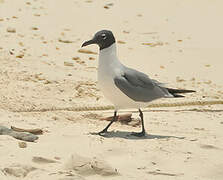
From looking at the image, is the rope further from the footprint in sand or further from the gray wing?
the footprint in sand

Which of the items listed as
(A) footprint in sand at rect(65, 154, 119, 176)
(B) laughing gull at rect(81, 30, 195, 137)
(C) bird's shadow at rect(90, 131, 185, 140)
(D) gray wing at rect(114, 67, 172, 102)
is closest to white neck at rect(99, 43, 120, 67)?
(B) laughing gull at rect(81, 30, 195, 137)

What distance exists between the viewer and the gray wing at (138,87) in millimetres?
4941

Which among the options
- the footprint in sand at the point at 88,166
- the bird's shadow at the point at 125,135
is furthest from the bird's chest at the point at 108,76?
the footprint in sand at the point at 88,166

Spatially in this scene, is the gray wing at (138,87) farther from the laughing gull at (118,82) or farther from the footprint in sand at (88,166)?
the footprint in sand at (88,166)

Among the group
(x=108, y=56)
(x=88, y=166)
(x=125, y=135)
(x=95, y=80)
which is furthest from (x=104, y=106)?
(x=88, y=166)

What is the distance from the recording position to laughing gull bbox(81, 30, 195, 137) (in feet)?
16.2

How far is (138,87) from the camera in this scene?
5.06 metres

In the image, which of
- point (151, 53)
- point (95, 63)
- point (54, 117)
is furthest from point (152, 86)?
point (151, 53)

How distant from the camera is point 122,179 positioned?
12.9 ft

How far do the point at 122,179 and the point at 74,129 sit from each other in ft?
4.04

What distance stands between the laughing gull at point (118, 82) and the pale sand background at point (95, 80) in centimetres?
31

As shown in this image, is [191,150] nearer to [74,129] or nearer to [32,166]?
[74,129]

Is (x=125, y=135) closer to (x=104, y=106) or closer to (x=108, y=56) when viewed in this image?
(x=108, y=56)

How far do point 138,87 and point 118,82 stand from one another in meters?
0.23
